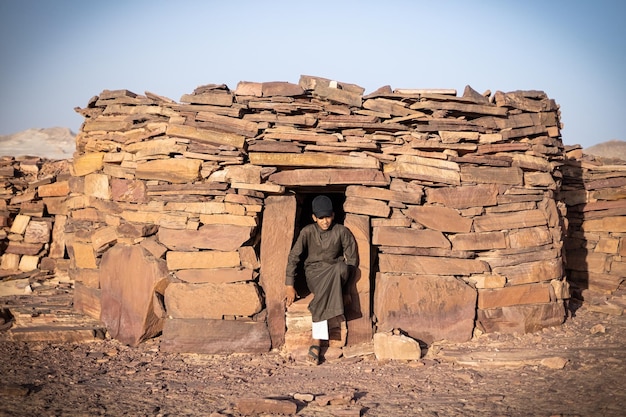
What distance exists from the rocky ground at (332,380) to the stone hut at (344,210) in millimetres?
385

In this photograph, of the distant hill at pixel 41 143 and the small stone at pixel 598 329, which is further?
the distant hill at pixel 41 143

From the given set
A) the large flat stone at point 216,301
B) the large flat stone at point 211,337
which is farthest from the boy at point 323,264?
the large flat stone at point 211,337

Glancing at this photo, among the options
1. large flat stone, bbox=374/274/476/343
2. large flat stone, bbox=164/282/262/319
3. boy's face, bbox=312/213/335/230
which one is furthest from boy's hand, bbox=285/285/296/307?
large flat stone, bbox=374/274/476/343

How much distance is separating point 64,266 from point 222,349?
420 centimetres

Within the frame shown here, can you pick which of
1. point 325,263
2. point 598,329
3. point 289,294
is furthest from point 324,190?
point 598,329

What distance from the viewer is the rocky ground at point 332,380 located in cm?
403

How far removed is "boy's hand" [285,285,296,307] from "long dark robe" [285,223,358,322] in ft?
0.21

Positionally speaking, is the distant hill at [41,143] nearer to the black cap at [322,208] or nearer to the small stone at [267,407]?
the black cap at [322,208]

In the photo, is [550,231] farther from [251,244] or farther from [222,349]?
[222,349]

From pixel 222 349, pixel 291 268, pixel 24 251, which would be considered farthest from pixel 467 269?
pixel 24 251

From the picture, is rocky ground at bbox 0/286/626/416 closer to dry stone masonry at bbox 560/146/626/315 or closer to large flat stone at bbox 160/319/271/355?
large flat stone at bbox 160/319/271/355

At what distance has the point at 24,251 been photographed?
8.69 metres

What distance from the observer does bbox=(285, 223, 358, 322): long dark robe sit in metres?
5.55

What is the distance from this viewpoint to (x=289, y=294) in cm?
576
